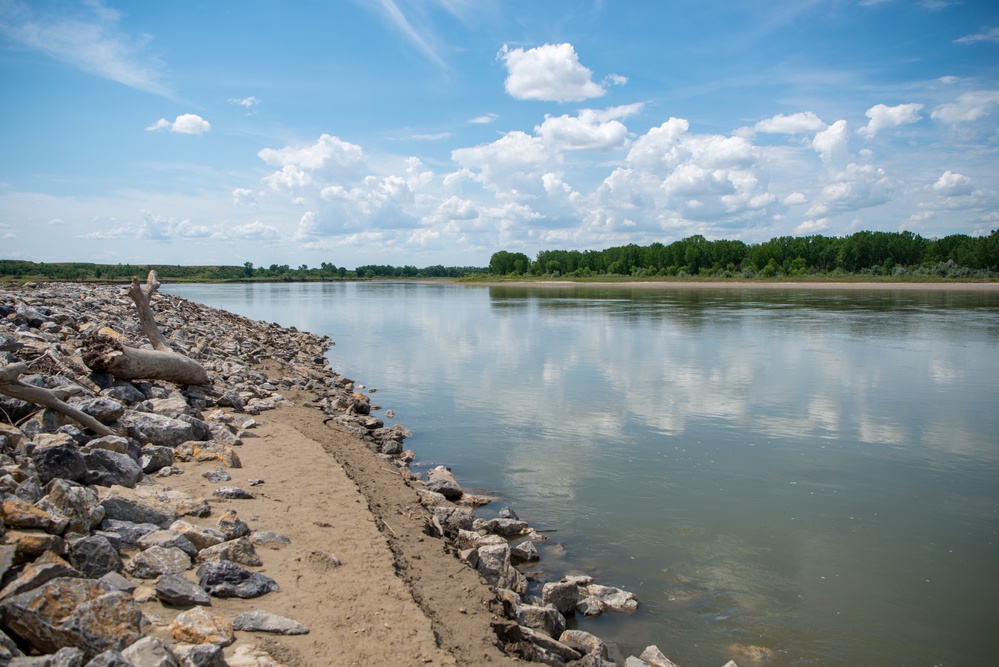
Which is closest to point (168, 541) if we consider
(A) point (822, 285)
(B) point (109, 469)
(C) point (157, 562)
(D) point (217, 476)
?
(C) point (157, 562)

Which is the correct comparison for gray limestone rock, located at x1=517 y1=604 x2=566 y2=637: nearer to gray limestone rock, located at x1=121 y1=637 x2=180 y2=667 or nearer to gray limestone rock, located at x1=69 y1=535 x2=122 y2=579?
gray limestone rock, located at x1=121 y1=637 x2=180 y2=667

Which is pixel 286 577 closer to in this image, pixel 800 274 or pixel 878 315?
pixel 878 315

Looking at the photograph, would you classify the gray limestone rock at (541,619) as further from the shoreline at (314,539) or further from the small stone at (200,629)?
the small stone at (200,629)

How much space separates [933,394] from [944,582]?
13515 millimetres

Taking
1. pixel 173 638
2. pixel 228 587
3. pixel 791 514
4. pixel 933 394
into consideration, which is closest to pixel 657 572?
pixel 791 514

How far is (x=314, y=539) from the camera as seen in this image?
7477 millimetres

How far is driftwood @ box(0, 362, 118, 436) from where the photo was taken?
7.59 metres

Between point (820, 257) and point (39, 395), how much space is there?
459 ft

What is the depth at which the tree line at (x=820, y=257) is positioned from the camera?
106625 millimetres

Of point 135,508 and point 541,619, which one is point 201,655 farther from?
point 541,619

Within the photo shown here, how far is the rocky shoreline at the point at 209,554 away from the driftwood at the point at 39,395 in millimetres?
85

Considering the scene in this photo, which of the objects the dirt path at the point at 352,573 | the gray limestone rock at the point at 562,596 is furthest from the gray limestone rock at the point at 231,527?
the gray limestone rock at the point at 562,596

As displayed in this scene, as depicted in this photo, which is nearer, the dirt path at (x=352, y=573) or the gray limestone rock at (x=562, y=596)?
the dirt path at (x=352, y=573)

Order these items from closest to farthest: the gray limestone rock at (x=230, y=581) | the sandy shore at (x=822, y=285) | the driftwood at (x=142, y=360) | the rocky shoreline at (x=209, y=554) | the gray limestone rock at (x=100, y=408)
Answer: the rocky shoreline at (x=209, y=554)
the gray limestone rock at (x=230, y=581)
the gray limestone rock at (x=100, y=408)
the driftwood at (x=142, y=360)
the sandy shore at (x=822, y=285)
